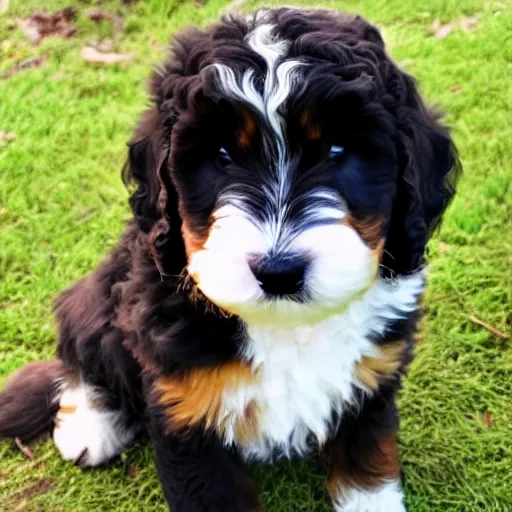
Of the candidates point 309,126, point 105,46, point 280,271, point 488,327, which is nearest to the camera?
point 280,271

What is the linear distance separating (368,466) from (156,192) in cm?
158

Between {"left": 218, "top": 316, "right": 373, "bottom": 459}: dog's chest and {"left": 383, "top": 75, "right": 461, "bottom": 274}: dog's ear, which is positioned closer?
{"left": 383, "top": 75, "right": 461, "bottom": 274}: dog's ear

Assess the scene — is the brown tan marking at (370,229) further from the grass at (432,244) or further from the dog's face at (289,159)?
the grass at (432,244)

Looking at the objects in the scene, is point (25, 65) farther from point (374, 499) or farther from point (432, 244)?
point (374, 499)

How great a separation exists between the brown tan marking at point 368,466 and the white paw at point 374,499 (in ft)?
0.08

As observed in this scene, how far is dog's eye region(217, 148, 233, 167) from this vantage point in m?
Result: 2.63

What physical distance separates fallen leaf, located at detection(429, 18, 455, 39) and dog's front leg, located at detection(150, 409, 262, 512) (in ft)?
15.3

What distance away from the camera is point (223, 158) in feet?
8.68

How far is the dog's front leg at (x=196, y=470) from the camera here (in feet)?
10.5

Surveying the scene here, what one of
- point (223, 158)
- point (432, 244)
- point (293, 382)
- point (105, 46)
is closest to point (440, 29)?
point (432, 244)

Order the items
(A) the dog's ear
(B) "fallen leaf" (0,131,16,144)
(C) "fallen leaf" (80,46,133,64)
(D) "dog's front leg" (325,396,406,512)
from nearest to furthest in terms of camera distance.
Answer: (A) the dog's ear, (D) "dog's front leg" (325,396,406,512), (B) "fallen leaf" (0,131,16,144), (C) "fallen leaf" (80,46,133,64)

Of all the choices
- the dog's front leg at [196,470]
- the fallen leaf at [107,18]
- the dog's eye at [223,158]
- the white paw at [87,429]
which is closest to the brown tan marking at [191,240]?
the dog's eye at [223,158]

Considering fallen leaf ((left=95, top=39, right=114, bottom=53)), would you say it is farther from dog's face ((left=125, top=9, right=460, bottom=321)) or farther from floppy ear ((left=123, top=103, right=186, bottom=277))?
dog's face ((left=125, top=9, right=460, bottom=321))

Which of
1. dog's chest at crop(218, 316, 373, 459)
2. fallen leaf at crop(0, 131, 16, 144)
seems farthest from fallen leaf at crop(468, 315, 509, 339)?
fallen leaf at crop(0, 131, 16, 144)
